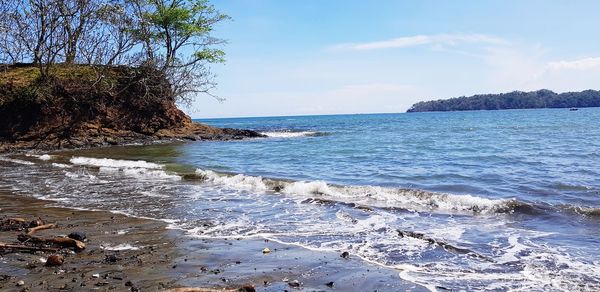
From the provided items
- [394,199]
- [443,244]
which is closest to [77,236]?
[443,244]

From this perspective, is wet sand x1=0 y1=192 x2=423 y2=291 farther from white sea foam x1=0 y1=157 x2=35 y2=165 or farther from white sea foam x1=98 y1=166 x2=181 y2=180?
white sea foam x1=0 y1=157 x2=35 y2=165

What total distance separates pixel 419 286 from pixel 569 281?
1.93 meters

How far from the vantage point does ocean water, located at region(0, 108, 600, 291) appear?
22.5 ft

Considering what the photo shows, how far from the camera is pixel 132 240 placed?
7.83 m

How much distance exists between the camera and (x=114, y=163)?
21172 millimetres

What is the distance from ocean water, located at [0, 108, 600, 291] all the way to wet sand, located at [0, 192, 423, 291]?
53cm

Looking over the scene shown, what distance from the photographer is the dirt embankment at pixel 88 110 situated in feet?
98.2

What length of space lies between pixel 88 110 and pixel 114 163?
1343 centimetres

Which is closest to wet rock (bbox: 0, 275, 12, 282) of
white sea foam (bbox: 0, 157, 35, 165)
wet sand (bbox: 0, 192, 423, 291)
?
Answer: wet sand (bbox: 0, 192, 423, 291)

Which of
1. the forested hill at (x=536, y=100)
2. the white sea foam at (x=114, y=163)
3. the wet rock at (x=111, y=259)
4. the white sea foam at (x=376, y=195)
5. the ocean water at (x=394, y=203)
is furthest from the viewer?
the forested hill at (x=536, y=100)

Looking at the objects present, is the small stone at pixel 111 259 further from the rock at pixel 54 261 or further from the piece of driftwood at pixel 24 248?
the piece of driftwood at pixel 24 248

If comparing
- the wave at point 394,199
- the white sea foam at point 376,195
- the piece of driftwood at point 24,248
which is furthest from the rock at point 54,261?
the white sea foam at point 376,195

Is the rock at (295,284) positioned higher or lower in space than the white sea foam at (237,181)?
higher

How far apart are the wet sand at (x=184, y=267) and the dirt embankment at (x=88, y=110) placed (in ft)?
80.2
